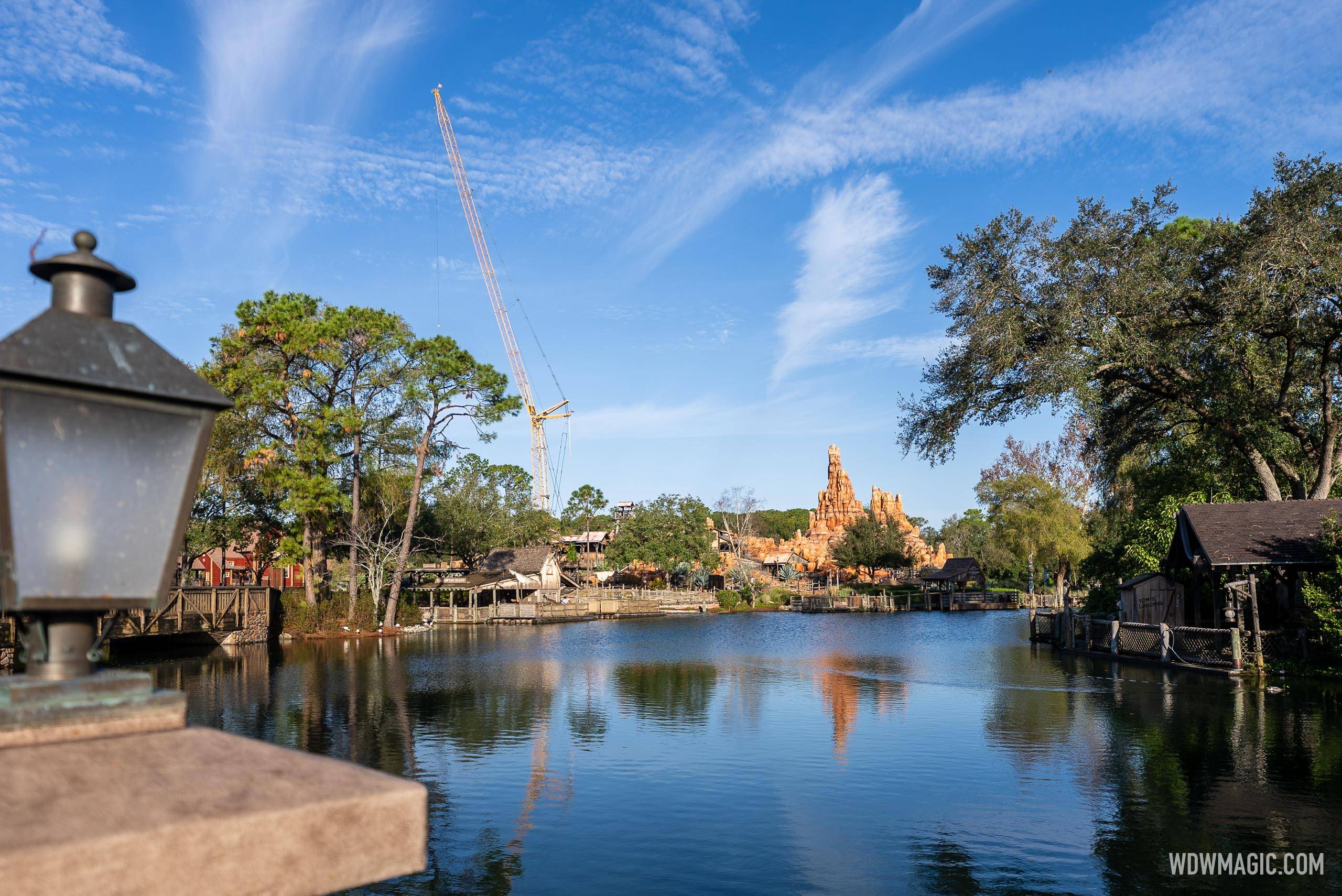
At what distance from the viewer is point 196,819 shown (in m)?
2.05

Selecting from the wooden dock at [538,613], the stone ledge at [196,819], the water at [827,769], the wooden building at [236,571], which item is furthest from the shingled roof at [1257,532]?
the wooden building at [236,571]

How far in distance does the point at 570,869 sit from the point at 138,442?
7.75m

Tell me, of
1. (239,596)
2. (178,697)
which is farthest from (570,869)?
(239,596)

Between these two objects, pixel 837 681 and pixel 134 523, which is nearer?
pixel 134 523

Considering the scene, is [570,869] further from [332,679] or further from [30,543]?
[332,679]

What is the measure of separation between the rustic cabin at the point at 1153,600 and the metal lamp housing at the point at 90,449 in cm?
2953

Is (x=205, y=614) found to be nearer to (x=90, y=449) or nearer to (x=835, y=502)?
(x=90, y=449)

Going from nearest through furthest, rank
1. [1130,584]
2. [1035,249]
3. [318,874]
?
1. [318,874]
2. [1035,249]
3. [1130,584]

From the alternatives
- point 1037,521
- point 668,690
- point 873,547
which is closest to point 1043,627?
point 668,690

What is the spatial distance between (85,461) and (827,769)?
41.2 feet

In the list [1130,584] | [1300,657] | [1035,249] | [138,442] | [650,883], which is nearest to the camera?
[138,442]

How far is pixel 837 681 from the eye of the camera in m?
25.4

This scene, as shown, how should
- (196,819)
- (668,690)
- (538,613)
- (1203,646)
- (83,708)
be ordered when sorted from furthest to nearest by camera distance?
(538,613) < (1203,646) < (668,690) < (83,708) < (196,819)

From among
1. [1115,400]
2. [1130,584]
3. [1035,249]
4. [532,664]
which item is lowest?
[532,664]
